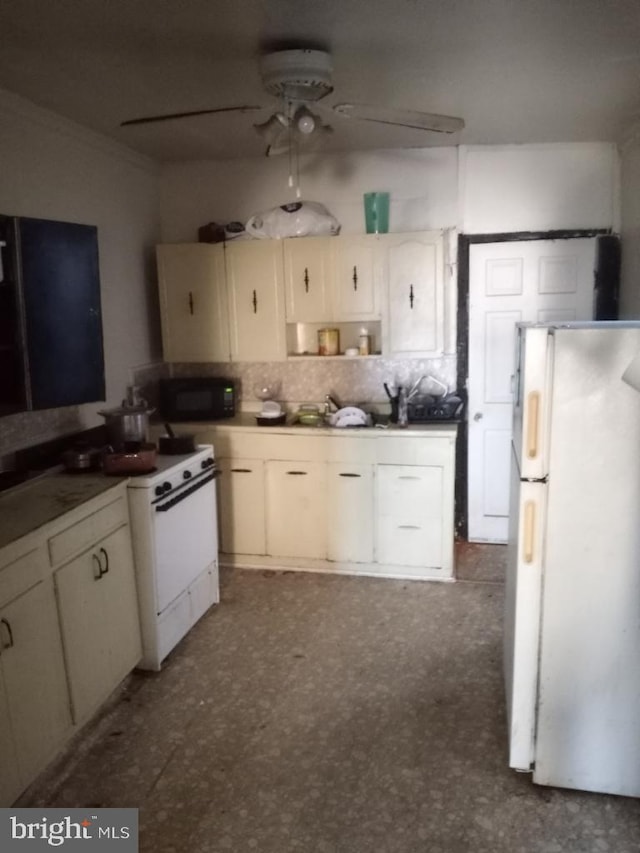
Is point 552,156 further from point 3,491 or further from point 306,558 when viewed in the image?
point 3,491

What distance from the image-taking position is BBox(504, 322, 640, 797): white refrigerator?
205 centimetres

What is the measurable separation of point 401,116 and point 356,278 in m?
1.53

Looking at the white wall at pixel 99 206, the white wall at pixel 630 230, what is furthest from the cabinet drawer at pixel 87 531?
the white wall at pixel 630 230

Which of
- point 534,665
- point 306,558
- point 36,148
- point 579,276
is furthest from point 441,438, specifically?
point 36,148

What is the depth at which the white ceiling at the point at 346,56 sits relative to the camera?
211 centimetres

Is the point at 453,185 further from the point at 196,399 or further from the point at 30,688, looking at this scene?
the point at 30,688

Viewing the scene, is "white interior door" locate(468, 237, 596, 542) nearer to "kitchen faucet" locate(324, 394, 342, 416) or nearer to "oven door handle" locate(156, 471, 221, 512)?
"kitchen faucet" locate(324, 394, 342, 416)

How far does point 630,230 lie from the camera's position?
378cm

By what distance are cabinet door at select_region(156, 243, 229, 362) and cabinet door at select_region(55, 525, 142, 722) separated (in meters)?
1.68

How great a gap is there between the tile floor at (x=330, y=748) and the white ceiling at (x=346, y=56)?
2617 millimetres

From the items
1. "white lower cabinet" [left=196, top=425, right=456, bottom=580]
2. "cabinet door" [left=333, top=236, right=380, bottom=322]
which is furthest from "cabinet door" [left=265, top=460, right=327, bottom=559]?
"cabinet door" [left=333, top=236, right=380, bottom=322]

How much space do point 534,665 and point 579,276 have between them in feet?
9.00

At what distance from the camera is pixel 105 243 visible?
3.88 m

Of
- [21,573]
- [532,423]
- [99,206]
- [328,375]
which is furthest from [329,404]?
[21,573]
